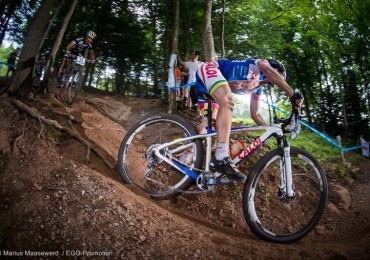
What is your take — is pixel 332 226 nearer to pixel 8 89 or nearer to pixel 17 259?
pixel 17 259

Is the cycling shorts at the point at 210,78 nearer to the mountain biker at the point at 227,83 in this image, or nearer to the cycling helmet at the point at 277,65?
the mountain biker at the point at 227,83

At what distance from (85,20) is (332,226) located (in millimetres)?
19274

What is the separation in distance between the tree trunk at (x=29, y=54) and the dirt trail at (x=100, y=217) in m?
1.08

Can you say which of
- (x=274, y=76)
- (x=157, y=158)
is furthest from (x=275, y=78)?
(x=157, y=158)

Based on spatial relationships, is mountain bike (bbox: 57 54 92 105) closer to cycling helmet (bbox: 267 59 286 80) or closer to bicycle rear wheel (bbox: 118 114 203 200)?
bicycle rear wheel (bbox: 118 114 203 200)

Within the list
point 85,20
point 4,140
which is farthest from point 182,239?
point 85,20

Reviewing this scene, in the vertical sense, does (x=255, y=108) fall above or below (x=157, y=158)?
above

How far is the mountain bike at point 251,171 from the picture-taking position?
3213mm


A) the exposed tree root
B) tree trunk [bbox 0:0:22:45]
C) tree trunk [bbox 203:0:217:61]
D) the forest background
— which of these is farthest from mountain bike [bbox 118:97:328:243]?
tree trunk [bbox 0:0:22:45]

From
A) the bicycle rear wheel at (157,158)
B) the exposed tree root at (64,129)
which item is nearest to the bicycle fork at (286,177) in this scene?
the bicycle rear wheel at (157,158)

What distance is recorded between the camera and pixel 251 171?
3232 millimetres

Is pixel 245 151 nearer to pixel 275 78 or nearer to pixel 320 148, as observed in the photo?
pixel 275 78

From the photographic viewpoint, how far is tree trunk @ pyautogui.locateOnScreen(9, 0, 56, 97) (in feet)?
18.1

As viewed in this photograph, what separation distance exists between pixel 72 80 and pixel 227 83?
5680 millimetres
